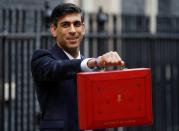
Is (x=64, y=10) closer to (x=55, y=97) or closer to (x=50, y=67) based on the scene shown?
(x=50, y=67)

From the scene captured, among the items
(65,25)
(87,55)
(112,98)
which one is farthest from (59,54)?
(87,55)

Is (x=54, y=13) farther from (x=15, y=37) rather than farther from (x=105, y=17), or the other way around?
(x=105, y=17)

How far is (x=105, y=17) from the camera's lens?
7191mm

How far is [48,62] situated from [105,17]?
4035 millimetres

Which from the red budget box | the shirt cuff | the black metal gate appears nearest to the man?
the shirt cuff

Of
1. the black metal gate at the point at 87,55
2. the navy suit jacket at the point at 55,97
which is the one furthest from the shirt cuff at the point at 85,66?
the black metal gate at the point at 87,55

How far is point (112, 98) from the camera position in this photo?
3.02 m

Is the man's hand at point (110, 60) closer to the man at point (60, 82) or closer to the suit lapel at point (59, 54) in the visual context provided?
the man at point (60, 82)

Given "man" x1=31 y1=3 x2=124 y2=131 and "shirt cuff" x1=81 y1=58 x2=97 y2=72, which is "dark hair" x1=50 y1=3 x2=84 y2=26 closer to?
"man" x1=31 y1=3 x2=124 y2=131

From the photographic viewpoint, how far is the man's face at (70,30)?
10.7ft

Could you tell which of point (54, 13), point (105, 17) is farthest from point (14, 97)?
point (54, 13)

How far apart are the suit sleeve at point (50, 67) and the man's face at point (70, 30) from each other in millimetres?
117

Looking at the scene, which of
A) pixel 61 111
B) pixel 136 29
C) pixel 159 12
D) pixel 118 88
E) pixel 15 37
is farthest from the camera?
pixel 159 12

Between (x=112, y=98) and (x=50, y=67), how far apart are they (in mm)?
363
